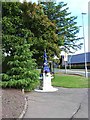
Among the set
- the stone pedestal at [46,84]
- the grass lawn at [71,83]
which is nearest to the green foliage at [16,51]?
the stone pedestal at [46,84]

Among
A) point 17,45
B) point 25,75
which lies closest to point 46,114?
point 25,75

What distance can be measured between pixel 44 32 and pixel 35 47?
1.55m

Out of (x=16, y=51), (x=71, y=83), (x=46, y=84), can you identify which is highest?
(x=16, y=51)

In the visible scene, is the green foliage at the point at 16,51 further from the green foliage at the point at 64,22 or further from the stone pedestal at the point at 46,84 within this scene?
the green foliage at the point at 64,22

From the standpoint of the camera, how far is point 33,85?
62.2 feet

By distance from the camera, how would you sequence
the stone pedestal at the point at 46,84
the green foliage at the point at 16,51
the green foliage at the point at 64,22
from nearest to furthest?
the green foliage at the point at 16,51 → the stone pedestal at the point at 46,84 → the green foliage at the point at 64,22

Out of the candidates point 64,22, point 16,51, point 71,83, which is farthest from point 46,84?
point 64,22

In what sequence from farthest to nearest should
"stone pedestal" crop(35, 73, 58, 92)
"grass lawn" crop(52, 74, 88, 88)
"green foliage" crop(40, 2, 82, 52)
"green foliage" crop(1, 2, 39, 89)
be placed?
"green foliage" crop(40, 2, 82, 52), "grass lawn" crop(52, 74, 88, 88), "stone pedestal" crop(35, 73, 58, 92), "green foliage" crop(1, 2, 39, 89)

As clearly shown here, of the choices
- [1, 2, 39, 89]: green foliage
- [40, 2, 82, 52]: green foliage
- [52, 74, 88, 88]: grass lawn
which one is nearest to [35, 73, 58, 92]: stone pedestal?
[1, 2, 39, 89]: green foliage

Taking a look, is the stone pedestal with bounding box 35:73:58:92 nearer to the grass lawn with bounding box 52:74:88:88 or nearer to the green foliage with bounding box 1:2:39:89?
the green foliage with bounding box 1:2:39:89

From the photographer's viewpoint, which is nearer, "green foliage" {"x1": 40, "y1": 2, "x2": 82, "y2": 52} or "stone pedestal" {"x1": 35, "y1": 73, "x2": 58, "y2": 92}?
"stone pedestal" {"x1": 35, "y1": 73, "x2": 58, "y2": 92}

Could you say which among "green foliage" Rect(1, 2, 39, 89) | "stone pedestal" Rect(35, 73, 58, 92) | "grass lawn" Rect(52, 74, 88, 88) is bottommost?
"grass lawn" Rect(52, 74, 88, 88)

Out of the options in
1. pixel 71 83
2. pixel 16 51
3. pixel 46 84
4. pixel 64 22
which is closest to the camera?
pixel 16 51

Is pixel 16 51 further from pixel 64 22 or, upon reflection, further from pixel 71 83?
pixel 64 22
